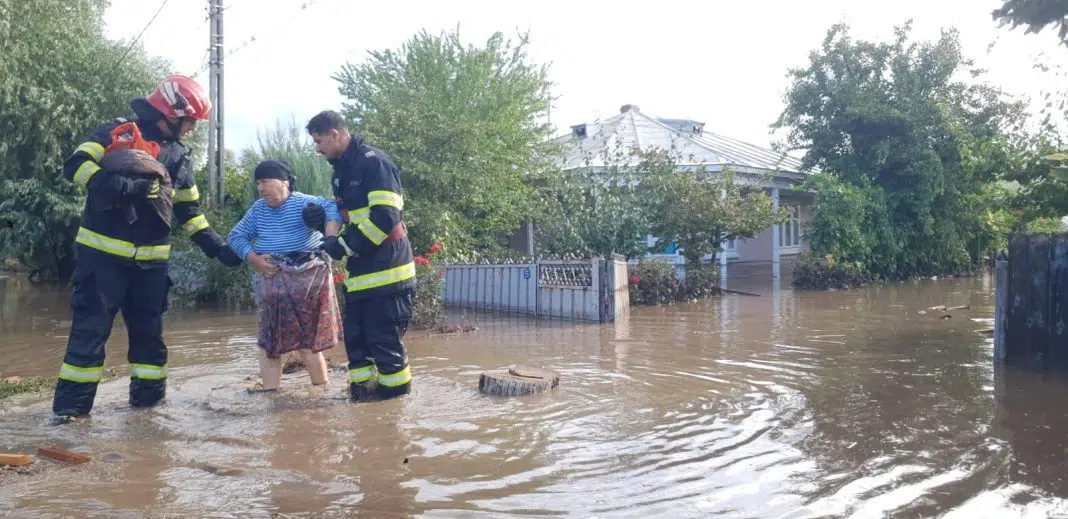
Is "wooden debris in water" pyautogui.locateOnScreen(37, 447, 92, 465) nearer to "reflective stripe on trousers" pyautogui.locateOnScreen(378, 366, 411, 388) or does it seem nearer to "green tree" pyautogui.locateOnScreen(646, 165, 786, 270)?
"reflective stripe on trousers" pyautogui.locateOnScreen(378, 366, 411, 388)

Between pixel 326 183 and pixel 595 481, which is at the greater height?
pixel 326 183

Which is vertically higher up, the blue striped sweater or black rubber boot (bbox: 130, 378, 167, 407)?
the blue striped sweater

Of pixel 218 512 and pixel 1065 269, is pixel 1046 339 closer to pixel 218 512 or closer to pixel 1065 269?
pixel 1065 269

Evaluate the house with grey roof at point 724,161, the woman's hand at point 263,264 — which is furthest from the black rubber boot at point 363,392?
the house with grey roof at point 724,161

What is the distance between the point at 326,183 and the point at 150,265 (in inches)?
445

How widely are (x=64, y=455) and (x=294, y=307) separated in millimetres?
1951

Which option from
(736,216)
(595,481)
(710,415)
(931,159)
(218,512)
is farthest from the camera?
(931,159)

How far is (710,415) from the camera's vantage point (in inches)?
211

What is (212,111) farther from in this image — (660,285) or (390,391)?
(390,391)

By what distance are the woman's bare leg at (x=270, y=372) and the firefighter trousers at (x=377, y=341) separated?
0.66 metres

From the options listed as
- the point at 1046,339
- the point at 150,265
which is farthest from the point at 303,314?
the point at 1046,339

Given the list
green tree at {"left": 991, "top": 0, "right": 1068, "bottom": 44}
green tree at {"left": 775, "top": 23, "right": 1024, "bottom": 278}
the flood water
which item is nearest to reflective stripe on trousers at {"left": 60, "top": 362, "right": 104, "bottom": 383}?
the flood water

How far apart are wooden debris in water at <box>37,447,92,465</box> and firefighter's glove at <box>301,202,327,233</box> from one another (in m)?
2.11

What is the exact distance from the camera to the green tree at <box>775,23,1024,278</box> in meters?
18.7
